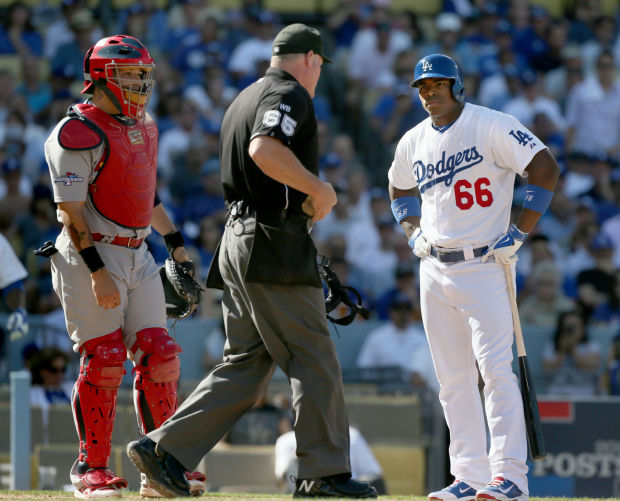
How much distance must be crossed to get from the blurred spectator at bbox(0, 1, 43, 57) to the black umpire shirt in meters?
10.2

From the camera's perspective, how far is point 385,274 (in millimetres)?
12625

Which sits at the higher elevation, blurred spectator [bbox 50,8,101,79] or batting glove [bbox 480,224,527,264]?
blurred spectator [bbox 50,8,101,79]

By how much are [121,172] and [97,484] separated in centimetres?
151

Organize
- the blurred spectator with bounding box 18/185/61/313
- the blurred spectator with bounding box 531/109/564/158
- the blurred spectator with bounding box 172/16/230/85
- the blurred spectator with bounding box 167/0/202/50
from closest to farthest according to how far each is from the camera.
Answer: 1. the blurred spectator with bounding box 18/185/61/313
2. the blurred spectator with bounding box 531/109/564/158
3. the blurred spectator with bounding box 172/16/230/85
4. the blurred spectator with bounding box 167/0/202/50

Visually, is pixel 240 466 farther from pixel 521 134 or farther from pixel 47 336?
pixel 521 134

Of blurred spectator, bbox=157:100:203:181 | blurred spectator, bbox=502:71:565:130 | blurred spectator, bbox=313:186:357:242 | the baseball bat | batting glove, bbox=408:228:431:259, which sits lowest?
the baseball bat

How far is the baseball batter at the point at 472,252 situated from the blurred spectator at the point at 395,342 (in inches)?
212

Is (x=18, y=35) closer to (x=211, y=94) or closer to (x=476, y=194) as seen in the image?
(x=211, y=94)

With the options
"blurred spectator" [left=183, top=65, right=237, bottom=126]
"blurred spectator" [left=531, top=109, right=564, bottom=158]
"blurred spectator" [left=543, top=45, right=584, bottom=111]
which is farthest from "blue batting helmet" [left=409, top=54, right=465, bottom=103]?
"blurred spectator" [left=543, top=45, right=584, bottom=111]

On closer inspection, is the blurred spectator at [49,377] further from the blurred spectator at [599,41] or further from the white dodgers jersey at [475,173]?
the blurred spectator at [599,41]

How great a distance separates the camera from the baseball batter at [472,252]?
5.72m

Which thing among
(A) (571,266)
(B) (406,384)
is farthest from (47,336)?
(A) (571,266)

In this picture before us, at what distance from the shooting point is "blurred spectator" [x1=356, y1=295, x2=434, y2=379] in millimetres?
11391

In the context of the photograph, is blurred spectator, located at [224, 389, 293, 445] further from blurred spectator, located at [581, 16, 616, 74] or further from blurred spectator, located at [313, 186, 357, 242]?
blurred spectator, located at [581, 16, 616, 74]
